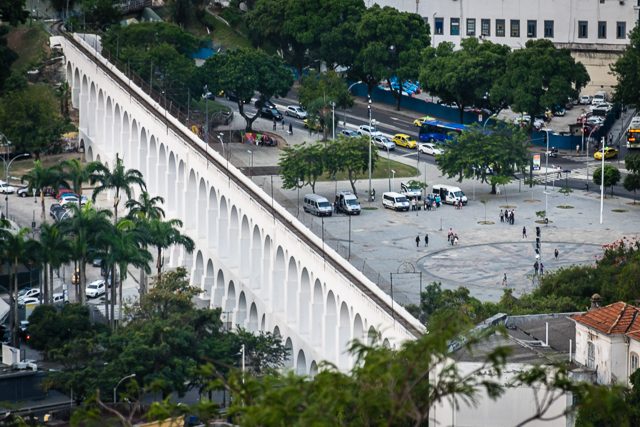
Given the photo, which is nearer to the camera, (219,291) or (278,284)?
(278,284)

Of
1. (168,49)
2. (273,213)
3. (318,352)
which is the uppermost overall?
(168,49)

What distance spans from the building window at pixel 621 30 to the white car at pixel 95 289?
81.1m

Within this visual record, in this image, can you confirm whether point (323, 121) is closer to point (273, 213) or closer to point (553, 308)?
point (273, 213)

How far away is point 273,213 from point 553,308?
2183 cm

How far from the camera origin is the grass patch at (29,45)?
124m

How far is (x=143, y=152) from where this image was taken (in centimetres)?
10800

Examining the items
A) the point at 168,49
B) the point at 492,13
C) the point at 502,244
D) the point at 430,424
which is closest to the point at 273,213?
the point at 502,244

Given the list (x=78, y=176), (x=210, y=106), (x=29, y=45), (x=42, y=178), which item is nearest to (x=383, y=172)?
(x=210, y=106)

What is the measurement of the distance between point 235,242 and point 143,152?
20761 mm

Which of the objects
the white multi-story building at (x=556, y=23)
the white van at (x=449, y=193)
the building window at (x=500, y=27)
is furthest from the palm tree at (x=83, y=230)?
the building window at (x=500, y=27)

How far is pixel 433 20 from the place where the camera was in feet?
486

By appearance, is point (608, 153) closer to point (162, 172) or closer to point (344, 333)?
point (162, 172)

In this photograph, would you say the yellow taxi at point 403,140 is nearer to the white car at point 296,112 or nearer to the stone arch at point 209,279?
the white car at point 296,112

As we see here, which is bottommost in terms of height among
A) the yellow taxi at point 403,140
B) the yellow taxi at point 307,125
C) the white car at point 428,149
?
the white car at point 428,149
